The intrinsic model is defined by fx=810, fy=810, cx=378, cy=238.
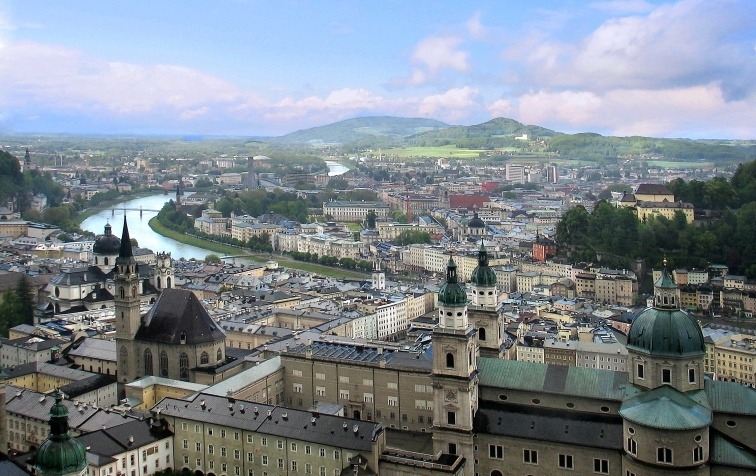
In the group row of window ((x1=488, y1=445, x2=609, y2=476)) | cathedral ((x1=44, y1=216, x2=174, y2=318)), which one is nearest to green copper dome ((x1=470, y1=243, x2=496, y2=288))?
row of window ((x1=488, y1=445, x2=609, y2=476))

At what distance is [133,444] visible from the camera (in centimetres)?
2277

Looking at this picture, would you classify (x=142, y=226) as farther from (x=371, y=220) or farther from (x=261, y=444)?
(x=261, y=444)

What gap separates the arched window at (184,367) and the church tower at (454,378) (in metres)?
11.8

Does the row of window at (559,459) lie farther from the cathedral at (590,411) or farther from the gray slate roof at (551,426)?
the gray slate roof at (551,426)

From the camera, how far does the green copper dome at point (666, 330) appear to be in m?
20.7

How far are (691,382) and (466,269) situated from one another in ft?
145

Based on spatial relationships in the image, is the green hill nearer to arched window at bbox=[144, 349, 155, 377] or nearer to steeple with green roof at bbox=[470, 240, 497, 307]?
steeple with green roof at bbox=[470, 240, 497, 307]

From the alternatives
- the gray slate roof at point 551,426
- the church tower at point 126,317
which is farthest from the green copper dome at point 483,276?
the church tower at point 126,317

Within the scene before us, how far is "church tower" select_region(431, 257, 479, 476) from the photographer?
2177 cm

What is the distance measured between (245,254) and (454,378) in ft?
197

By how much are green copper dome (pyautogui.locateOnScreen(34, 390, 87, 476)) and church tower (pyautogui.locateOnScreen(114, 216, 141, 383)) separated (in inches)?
647

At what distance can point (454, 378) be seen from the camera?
859 inches

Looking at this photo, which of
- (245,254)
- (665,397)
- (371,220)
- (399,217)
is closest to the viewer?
(665,397)

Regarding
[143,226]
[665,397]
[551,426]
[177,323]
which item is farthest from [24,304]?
[143,226]
